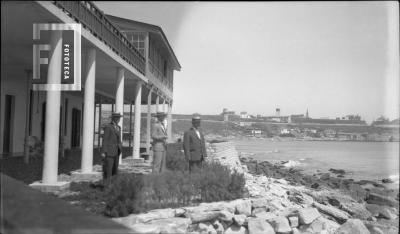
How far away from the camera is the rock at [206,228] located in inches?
233

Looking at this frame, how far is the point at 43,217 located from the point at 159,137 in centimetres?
346

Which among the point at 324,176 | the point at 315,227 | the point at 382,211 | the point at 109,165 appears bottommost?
the point at 382,211

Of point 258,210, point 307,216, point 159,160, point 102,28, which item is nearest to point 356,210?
point 307,216

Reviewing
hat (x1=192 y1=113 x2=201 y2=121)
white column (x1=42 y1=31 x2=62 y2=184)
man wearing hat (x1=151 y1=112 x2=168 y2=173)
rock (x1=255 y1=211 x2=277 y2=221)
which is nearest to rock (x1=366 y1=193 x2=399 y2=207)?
rock (x1=255 y1=211 x2=277 y2=221)

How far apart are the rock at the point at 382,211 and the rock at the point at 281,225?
24.7 feet

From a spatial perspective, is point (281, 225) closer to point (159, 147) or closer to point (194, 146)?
point (194, 146)

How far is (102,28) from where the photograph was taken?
985 centimetres

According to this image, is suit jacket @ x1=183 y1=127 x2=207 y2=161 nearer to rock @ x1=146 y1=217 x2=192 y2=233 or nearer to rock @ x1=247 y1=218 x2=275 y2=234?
rock @ x1=247 y1=218 x2=275 y2=234

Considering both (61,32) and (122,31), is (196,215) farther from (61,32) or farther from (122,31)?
(122,31)

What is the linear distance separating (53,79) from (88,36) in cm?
159

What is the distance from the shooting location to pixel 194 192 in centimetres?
694

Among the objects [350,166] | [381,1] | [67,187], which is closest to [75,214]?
[67,187]

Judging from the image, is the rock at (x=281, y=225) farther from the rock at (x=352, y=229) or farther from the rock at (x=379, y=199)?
the rock at (x=379, y=199)

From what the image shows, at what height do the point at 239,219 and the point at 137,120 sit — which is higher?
the point at 137,120
